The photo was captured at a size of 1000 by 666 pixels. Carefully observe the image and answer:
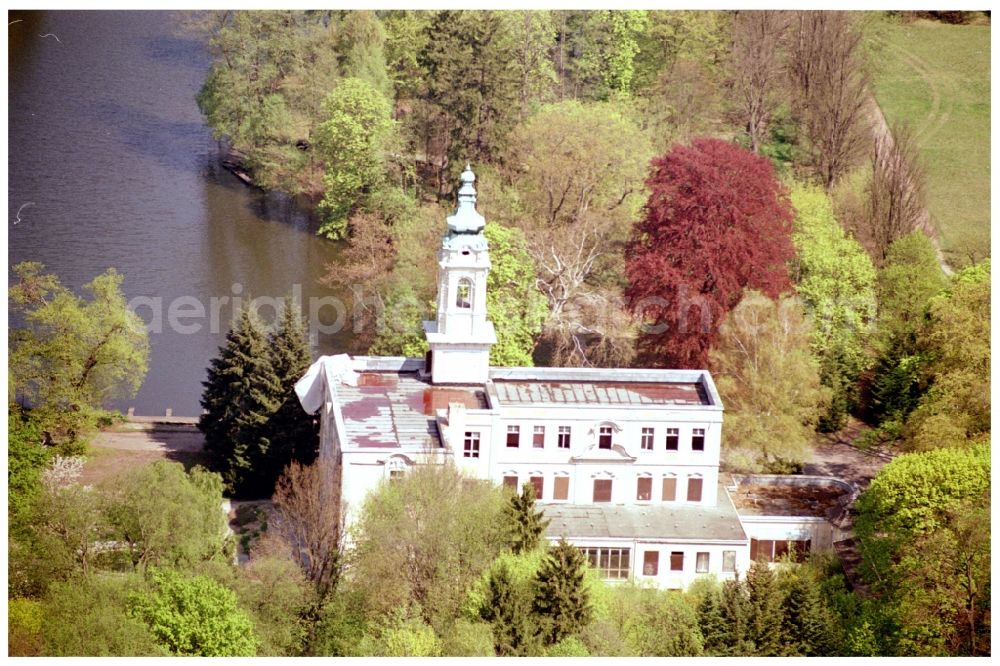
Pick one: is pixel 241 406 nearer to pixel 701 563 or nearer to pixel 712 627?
pixel 701 563

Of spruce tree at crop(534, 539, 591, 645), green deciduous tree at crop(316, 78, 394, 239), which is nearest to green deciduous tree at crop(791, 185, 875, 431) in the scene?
spruce tree at crop(534, 539, 591, 645)

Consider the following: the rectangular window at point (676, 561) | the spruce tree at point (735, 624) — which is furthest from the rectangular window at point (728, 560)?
the spruce tree at point (735, 624)

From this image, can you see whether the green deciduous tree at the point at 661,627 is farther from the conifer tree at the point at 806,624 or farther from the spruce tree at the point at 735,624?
the conifer tree at the point at 806,624

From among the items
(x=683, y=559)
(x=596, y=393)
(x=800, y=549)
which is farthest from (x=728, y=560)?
(x=596, y=393)

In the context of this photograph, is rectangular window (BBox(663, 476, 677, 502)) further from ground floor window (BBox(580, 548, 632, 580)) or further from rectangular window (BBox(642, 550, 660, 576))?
ground floor window (BBox(580, 548, 632, 580))

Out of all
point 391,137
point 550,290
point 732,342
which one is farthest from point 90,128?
point 732,342

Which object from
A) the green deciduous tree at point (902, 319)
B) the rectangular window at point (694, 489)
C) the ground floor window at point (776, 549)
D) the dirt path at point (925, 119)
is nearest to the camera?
the ground floor window at point (776, 549)
